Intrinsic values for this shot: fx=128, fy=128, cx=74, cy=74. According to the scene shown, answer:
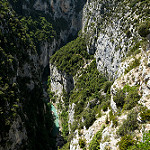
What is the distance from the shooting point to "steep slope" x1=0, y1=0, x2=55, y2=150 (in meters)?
28.0

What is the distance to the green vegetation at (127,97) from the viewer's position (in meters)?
14.9

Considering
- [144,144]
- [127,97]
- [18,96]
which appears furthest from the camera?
[18,96]

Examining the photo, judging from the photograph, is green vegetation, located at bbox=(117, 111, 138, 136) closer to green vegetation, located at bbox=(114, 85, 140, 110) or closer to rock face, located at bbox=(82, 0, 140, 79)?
green vegetation, located at bbox=(114, 85, 140, 110)

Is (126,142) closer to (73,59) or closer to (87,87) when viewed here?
(87,87)

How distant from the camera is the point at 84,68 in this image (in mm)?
53188

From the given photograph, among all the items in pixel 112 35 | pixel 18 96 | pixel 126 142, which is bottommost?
pixel 18 96

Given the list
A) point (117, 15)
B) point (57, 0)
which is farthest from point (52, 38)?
point (117, 15)

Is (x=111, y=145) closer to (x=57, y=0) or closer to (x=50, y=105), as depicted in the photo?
(x=50, y=105)

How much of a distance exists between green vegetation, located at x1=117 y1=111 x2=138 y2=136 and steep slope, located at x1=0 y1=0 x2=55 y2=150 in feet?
76.4

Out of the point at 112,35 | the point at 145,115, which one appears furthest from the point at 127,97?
the point at 112,35

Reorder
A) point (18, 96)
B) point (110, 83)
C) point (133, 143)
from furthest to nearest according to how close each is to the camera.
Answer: point (18, 96), point (110, 83), point (133, 143)

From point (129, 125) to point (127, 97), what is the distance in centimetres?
377

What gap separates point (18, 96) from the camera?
3325cm

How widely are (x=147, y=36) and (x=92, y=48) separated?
124 ft
